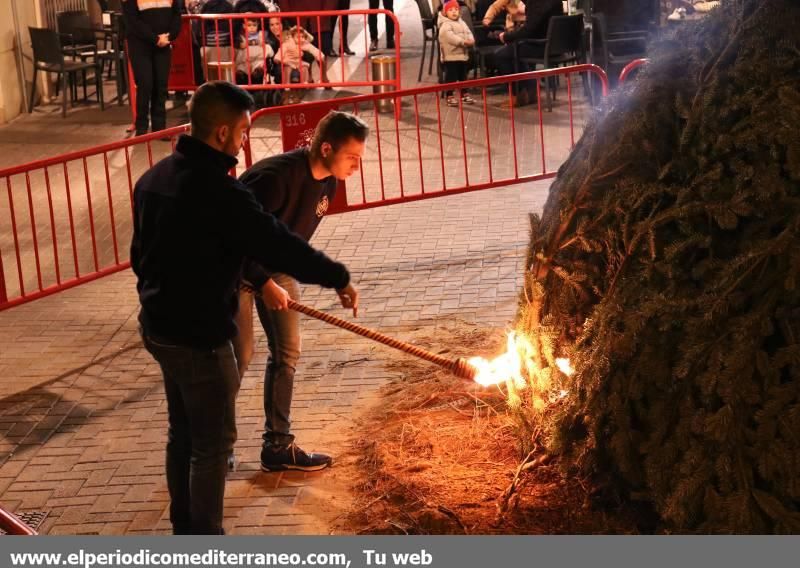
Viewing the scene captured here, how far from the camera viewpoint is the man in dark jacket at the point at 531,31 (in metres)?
15.7

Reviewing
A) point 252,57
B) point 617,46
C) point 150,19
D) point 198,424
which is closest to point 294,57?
point 252,57

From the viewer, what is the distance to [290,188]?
5.64m

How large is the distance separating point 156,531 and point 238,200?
188 centimetres

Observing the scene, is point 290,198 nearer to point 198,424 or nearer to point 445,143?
point 198,424

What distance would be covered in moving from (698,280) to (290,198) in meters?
1.91

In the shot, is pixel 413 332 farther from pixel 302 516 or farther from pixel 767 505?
pixel 767 505

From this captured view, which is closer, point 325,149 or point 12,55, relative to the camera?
point 325,149

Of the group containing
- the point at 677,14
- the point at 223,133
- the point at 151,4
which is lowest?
the point at 223,133

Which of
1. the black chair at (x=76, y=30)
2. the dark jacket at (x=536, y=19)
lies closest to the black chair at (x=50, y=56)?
the black chair at (x=76, y=30)

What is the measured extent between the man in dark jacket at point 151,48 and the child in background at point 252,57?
1.40 metres

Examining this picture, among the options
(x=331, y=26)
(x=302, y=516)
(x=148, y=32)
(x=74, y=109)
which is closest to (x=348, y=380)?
(x=302, y=516)

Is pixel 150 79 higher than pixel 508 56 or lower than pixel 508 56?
higher

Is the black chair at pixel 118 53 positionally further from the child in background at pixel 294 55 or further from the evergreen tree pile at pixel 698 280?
the evergreen tree pile at pixel 698 280

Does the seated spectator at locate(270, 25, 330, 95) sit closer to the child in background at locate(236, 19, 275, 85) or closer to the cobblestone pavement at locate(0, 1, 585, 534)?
the child in background at locate(236, 19, 275, 85)
